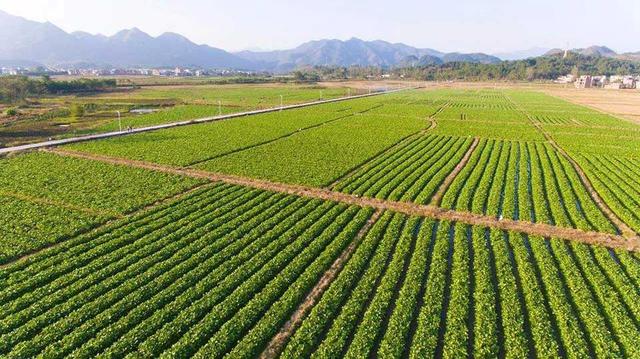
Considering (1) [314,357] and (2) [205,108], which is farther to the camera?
(2) [205,108]

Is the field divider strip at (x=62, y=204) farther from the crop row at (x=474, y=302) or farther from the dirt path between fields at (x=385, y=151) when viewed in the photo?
the crop row at (x=474, y=302)

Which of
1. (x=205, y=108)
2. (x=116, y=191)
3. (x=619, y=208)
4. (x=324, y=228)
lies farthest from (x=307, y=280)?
(x=205, y=108)

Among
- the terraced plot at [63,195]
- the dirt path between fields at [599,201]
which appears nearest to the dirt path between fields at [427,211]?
the dirt path between fields at [599,201]

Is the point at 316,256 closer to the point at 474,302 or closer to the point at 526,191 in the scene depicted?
the point at 474,302

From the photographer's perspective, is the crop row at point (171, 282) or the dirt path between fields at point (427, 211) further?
the dirt path between fields at point (427, 211)

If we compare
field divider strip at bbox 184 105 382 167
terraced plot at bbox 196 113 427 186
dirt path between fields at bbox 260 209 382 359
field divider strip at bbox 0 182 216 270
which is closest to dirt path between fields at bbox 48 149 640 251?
terraced plot at bbox 196 113 427 186

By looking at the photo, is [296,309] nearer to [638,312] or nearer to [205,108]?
[638,312]

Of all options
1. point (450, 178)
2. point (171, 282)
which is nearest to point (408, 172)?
point (450, 178)
